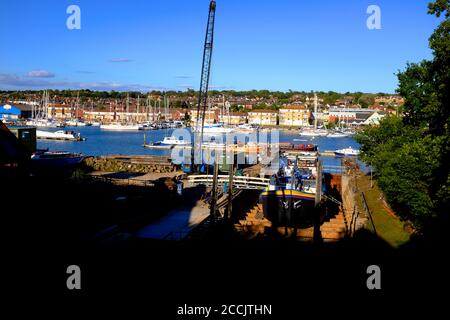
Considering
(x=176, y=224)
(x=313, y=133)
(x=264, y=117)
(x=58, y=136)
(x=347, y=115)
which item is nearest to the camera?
(x=176, y=224)

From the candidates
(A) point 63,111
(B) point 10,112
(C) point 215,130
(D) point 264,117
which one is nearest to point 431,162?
(C) point 215,130

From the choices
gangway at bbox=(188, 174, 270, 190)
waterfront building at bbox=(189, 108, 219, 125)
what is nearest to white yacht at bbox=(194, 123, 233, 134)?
waterfront building at bbox=(189, 108, 219, 125)

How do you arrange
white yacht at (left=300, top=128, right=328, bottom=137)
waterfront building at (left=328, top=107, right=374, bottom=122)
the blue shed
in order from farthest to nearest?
waterfront building at (left=328, top=107, right=374, bottom=122), the blue shed, white yacht at (left=300, top=128, right=328, bottom=137)

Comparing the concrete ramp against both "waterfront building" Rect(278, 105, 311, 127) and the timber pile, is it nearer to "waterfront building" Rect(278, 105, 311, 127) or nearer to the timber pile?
the timber pile

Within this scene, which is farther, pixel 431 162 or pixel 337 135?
pixel 337 135

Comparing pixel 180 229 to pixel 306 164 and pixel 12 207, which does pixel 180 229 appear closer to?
pixel 12 207

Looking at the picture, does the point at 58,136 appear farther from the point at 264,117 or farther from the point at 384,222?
the point at 264,117

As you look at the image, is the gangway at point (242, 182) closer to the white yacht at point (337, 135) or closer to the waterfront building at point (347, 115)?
the white yacht at point (337, 135)
